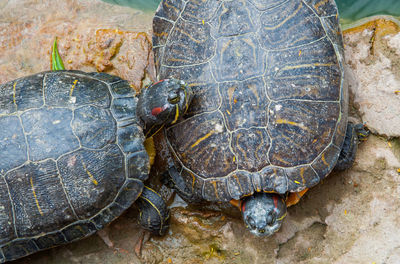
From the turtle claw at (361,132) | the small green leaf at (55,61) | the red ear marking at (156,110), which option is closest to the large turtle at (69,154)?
the red ear marking at (156,110)

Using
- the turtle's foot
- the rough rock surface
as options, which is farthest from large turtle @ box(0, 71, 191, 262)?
the rough rock surface

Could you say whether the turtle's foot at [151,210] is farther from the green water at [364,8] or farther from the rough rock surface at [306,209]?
the green water at [364,8]

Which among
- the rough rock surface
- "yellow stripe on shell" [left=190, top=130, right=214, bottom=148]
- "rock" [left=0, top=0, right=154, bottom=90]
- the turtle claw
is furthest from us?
"rock" [left=0, top=0, right=154, bottom=90]

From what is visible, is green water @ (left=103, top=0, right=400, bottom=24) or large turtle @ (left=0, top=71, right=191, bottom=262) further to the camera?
green water @ (left=103, top=0, right=400, bottom=24)

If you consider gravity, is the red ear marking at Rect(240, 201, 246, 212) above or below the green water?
below

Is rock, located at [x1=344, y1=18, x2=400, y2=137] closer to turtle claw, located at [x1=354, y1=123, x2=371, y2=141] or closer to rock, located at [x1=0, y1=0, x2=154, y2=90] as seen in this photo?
turtle claw, located at [x1=354, y1=123, x2=371, y2=141]

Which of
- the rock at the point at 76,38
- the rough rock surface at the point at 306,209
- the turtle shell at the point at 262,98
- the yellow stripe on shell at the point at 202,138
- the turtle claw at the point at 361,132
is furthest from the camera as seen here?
the rock at the point at 76,38
